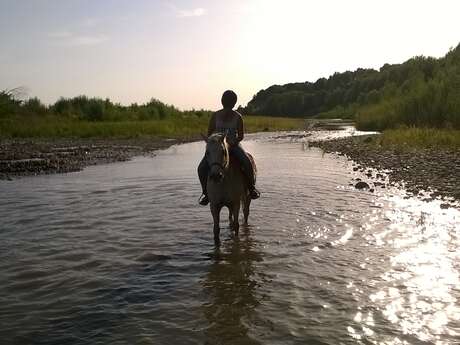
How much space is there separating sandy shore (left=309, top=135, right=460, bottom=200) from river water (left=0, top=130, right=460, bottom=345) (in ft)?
4.55

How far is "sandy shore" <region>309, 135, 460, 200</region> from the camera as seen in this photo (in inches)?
499

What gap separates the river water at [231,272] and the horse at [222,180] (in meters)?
0.67

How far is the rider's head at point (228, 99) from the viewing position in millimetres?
8781

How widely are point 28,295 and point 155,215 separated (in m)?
4.97

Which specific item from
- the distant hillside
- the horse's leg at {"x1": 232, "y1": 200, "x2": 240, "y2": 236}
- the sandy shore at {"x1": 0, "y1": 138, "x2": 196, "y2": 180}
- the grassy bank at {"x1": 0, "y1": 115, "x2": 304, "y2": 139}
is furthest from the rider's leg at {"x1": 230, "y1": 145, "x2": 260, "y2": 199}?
the grassy bank at {"x1": 0, "y1": 115, "x2": 304, "y2": 139}

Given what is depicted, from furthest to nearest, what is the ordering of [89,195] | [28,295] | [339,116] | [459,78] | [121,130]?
[339,116] → [121,130] → [459,78] → [89,195] → [28,295]

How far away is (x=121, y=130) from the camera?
129 feet

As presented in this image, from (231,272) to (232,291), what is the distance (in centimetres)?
74

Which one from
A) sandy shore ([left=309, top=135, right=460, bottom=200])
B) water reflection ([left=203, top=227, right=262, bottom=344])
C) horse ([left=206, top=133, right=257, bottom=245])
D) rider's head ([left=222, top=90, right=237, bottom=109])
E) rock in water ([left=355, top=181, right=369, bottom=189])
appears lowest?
water reflection ([left=203, top=227, right=262, bottom=344])

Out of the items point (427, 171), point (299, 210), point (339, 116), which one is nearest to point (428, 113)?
point (427, 171)

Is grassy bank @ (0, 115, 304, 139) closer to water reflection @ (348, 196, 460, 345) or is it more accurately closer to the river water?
the river water

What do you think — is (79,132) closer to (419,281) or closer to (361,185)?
(361,185)

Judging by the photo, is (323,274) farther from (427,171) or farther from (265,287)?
(427,171)

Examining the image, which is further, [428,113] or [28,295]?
[428,113]
